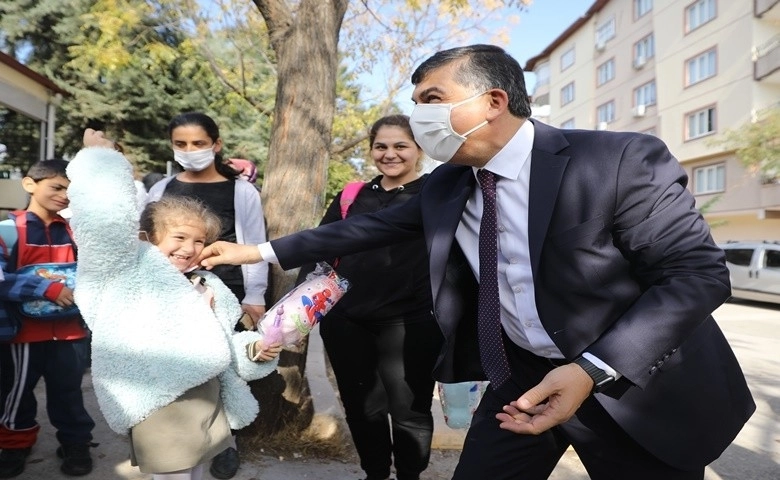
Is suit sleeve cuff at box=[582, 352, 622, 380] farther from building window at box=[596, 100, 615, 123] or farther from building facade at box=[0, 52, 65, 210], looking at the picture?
building window at box=[596, 100, 615, 123]

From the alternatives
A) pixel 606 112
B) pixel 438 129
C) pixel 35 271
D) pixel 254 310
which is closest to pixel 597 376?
pixel 438 129

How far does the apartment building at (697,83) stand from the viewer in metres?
23.0

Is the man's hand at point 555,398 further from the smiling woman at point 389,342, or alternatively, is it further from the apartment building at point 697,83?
the apartment building at point 697,83

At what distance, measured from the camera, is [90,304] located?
7.30 feet

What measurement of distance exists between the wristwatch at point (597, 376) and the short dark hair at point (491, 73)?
881mm

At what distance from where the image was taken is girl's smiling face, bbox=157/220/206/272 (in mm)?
2430

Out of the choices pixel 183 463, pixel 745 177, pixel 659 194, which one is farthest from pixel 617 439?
pixel 745 177

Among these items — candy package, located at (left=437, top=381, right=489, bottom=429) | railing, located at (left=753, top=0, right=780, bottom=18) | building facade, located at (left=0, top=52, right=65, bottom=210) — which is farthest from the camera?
railing, located at (left=753, top=0, right=780, bottom=18)

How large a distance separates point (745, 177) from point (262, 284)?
2529 cm

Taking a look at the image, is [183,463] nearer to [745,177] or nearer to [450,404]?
[450,404]

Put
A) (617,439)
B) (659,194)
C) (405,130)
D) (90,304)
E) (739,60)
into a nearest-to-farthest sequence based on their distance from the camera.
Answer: (659,194) < (617,439) < (90,304) < (405,130) < (739,60)

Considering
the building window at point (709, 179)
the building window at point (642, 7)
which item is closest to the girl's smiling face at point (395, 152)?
the building window at point (709, 179)

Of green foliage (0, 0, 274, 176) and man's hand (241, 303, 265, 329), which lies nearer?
man's hand (241, 303, 265, 329)

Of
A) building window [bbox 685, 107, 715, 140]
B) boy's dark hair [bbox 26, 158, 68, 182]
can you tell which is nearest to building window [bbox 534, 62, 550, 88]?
building window [bbox 685, 107, 715, 140]
